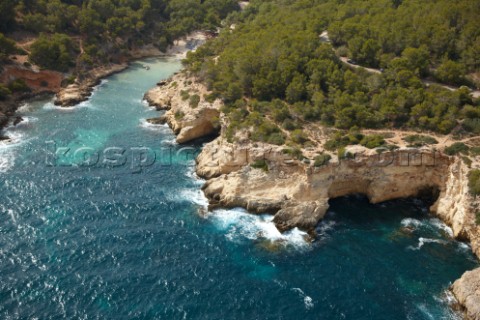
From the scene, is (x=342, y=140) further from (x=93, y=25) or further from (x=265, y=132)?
(x=93, y=25)

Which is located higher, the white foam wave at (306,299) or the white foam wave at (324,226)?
the white foam wave at (324,226)

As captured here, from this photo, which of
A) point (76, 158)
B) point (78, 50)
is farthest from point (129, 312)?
point (78, 50)

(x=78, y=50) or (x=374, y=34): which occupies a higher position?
(x=374, y=34)

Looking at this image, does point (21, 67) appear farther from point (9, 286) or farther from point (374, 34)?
point (374, 34)

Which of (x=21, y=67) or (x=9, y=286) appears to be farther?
(x=21, y=67)

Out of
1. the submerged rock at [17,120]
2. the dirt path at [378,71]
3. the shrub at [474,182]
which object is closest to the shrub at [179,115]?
the submerged rock at [17,120]

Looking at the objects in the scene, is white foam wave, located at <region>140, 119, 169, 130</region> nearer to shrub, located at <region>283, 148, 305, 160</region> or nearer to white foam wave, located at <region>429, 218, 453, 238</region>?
shrub, located at <region>283, 148, 305, 160</region>

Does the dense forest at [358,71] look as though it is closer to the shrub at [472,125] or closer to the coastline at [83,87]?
the shrub at [472,125]

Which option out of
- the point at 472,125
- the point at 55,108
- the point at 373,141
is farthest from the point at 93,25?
the point at 472,125
